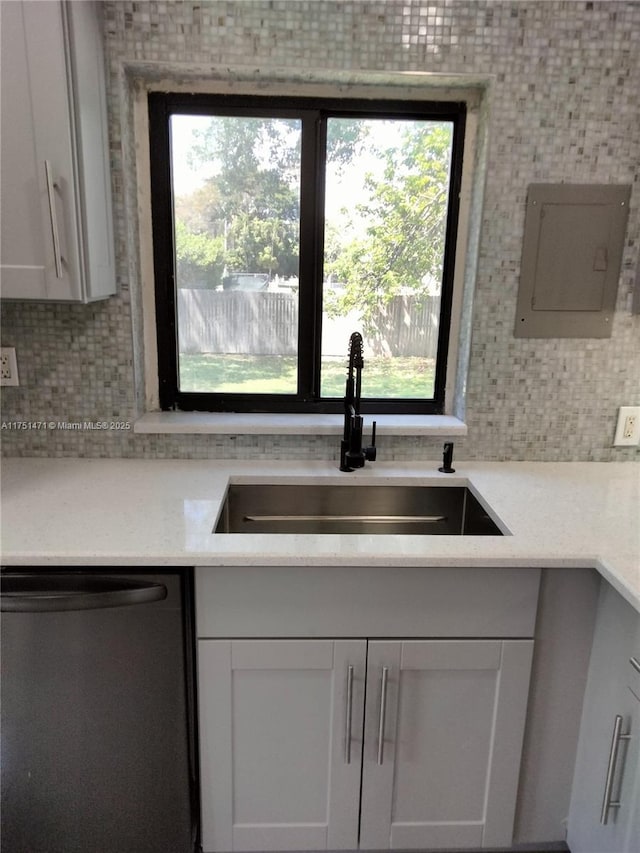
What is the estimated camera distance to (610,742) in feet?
4.21

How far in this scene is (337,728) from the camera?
4.51 feet

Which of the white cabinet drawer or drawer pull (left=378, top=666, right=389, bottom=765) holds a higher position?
the white cabinet drawer

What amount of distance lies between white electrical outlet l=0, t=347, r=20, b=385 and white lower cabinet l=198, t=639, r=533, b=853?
1.01m

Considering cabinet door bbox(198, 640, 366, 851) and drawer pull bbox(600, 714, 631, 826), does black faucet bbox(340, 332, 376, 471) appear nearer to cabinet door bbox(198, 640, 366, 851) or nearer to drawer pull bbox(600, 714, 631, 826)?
cabinet door bbox(198, 640, 366, 851)

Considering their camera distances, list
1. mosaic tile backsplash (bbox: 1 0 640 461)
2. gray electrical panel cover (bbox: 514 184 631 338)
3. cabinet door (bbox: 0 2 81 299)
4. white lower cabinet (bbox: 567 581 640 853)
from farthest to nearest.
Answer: gray electrical panel cover (bbox: 514 184 631 338) < mosaic tile backsplash (bbox: 1 0 640 461) < cabinet door (bbox: 0 2 81 299) < white lower cabinet (bbox: 567 581 640 853)

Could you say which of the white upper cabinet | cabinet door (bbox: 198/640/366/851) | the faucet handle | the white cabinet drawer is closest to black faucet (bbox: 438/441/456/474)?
the faucet handle

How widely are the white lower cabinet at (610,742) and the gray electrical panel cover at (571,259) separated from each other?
2.72ft

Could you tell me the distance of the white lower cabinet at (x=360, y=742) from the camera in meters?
1.34

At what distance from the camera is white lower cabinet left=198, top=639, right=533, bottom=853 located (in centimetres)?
134

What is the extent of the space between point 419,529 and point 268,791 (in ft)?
2.67

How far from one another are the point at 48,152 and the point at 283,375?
917mm

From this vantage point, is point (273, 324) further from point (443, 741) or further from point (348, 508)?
point (443, 741)

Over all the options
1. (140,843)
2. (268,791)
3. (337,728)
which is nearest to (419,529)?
(337,728)

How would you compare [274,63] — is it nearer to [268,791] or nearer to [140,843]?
[268,791]
